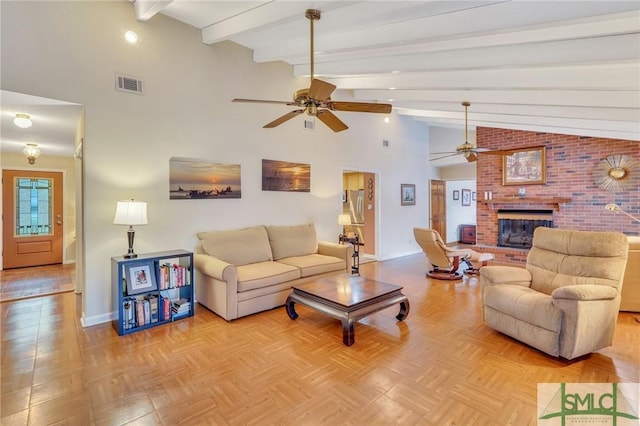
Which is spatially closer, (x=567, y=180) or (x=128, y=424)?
(x=128, y=424)

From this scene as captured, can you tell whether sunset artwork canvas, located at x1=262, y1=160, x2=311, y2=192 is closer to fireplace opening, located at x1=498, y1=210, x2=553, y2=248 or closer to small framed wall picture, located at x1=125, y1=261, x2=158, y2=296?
small framed wall picture, located at x1=125, y1=261, x2=158, y2=296

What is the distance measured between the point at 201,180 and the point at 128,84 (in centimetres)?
140

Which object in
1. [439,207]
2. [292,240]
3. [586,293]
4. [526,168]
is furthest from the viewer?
[439,207]

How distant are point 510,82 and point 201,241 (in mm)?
4483

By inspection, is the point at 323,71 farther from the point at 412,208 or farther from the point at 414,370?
the point at 412,208

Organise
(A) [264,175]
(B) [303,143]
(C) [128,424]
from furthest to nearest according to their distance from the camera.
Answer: (B) [303,143]
(A) [264,175]
(C) [128,424]

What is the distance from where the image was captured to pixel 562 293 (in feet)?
8.37

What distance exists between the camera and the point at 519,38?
9.78ft

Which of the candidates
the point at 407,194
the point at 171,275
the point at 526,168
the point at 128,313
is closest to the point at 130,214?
the point at 171,275

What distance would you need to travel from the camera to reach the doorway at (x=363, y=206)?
728 cm

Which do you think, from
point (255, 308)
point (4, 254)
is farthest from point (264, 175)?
point (4, 254)

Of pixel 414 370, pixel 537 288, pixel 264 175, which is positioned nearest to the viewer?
pixel 414 370

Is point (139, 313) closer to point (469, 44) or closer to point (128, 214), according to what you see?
point (128, 214)

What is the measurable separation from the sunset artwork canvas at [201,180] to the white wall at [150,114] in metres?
0.09
